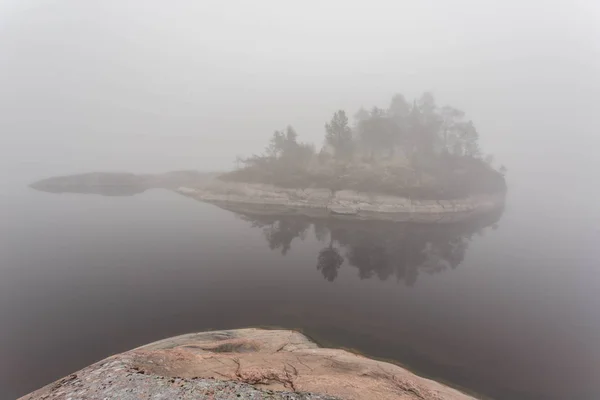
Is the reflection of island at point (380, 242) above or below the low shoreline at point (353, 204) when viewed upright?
below

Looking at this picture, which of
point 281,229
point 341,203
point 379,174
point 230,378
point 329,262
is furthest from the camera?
point 379,174

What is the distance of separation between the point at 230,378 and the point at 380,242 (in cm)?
4356

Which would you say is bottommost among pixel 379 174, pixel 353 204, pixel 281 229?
pixel 281 229

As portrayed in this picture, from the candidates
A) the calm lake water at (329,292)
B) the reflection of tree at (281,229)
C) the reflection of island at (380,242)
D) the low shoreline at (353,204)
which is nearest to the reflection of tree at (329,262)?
the reflection of island at (380,242)

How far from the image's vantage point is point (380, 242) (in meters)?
52.4

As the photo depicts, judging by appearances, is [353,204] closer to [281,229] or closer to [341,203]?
[341,203]

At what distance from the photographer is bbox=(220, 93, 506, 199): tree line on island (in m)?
73.4

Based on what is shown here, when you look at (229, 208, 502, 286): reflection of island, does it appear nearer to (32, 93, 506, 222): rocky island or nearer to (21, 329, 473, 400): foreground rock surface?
(32, 93, 506, 222): rocky island

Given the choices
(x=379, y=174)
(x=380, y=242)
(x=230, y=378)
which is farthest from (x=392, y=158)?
(x=230, y=378)

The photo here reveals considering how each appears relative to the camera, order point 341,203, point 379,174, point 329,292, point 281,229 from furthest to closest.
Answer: point 379,174 → point 341,203 → point 281,229 → point 329,292

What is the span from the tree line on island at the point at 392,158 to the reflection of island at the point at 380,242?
12.8 meters

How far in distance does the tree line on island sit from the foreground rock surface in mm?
57753

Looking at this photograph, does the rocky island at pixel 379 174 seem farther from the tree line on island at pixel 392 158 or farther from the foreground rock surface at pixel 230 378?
the foreground rock surface at pixel 230 378

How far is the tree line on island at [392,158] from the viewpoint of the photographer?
241ft
